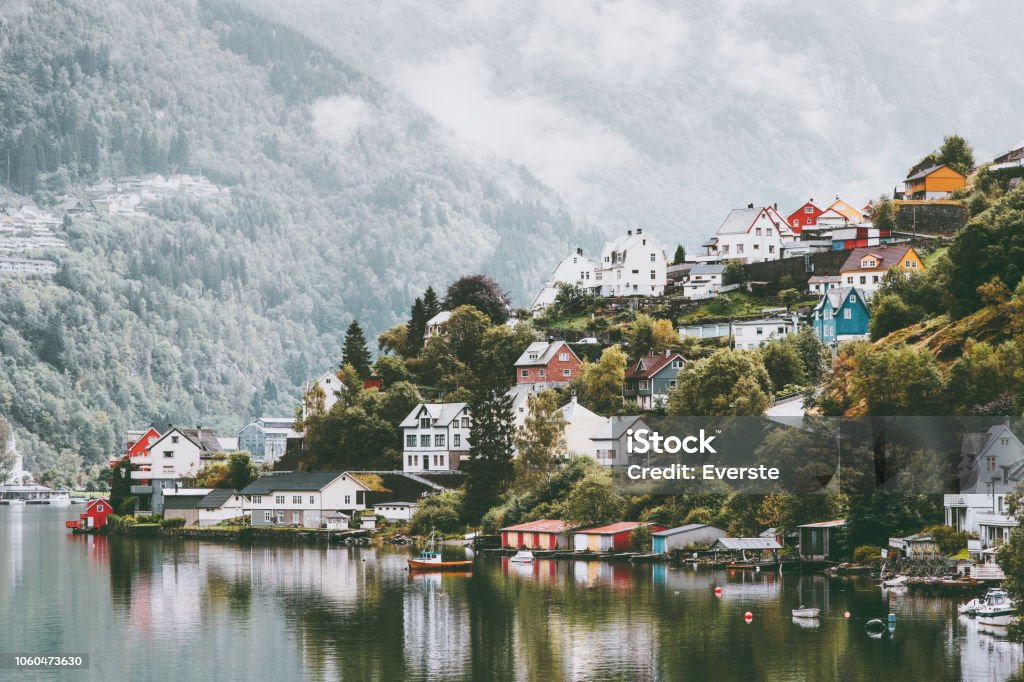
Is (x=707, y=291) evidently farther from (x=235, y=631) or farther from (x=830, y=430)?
(x=235, y=631)

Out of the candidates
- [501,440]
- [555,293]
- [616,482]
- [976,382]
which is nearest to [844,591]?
[976,382]

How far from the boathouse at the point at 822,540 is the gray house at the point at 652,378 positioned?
85.8 feet

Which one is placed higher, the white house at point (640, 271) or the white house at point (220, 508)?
the white house at point (640, 271)

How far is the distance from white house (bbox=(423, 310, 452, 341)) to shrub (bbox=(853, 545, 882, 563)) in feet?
181

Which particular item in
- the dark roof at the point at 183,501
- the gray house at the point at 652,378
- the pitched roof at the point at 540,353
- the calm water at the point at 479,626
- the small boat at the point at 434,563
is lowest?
the calm water at the point at 479,626

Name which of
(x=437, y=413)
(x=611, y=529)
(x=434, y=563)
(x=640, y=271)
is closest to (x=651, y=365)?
(x=437, y=413)

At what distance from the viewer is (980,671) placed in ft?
139

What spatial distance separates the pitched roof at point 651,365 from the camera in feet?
311

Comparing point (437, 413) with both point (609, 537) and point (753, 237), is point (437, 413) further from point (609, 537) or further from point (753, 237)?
point (753, 237)

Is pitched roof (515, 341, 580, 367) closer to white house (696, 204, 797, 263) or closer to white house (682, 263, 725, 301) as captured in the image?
white house (682, 263, 725, 301)

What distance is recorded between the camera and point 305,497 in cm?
9712

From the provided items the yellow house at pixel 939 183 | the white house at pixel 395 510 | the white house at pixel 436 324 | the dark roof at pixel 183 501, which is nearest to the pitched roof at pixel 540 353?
the white house at pixel 436 324

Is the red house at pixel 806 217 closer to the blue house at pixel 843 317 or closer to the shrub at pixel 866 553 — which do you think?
the blue house at pixel 843 317

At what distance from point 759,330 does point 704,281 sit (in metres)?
16.3
